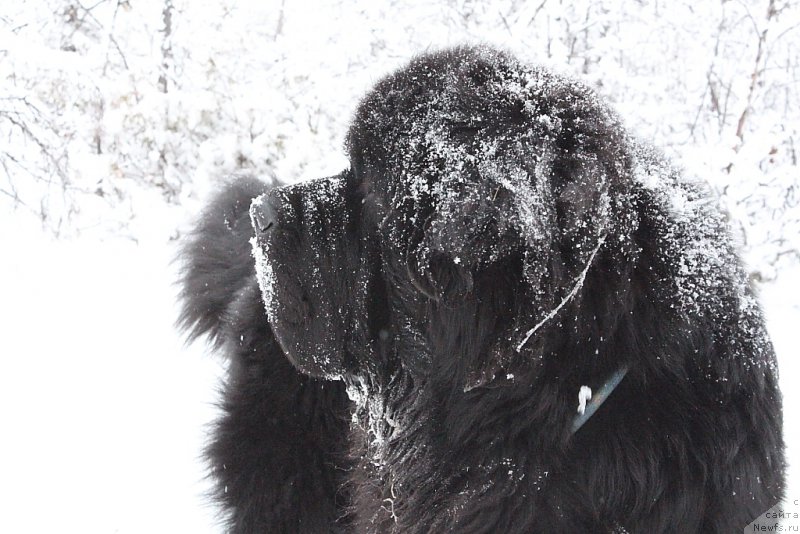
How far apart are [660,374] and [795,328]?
3.61 metres

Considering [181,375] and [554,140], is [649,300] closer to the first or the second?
[554,140]

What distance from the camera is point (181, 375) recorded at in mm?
3766

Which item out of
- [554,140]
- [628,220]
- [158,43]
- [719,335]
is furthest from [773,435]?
[158,43]

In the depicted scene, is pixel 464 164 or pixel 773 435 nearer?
pixel 464 164

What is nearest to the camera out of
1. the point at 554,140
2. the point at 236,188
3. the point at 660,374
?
the point at 554,140

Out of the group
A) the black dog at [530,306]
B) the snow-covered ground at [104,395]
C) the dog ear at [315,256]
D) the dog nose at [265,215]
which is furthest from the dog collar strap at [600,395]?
the snow-covered ground at [104,395]

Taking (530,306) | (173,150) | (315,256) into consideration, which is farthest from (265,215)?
(173,150)

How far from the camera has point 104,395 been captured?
3.48 metres

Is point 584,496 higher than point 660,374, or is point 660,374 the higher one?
point 660,374

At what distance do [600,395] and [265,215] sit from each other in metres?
0.92

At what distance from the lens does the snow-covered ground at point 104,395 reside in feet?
8.96

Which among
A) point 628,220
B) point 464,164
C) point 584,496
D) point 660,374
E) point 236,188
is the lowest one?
point 584,496

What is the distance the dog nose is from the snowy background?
1.44 metres

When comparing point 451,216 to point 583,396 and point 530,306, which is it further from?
point 583,396
